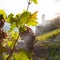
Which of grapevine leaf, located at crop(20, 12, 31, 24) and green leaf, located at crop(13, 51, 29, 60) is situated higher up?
grapevine leaf, located at crop(20, 12, 31, 24)

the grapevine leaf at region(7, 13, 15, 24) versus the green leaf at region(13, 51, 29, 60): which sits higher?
Result: the grapevine leaf at region(7, 13, 15, 24)

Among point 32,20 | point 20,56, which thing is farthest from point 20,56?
point 32,20

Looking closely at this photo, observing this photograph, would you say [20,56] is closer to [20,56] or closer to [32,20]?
[20,56]

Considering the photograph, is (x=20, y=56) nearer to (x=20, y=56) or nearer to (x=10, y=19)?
(x=20, y=56)

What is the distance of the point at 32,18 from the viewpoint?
0.73m

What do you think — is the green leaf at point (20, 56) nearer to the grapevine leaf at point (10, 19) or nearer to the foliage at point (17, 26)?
the foliage at point (17, 26)

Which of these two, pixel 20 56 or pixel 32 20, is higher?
pixel 32 20

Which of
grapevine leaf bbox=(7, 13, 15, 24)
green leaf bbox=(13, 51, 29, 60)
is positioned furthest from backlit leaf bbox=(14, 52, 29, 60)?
grapevine leaf bbox=(7, 13, 15, 24)

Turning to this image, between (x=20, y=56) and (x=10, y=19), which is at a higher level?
(x=10, y=19)

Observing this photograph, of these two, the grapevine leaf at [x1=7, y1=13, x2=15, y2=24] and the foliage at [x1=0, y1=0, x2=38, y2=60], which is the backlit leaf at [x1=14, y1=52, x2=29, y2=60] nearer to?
the foliage at [x1=0, y1=0, x2=38, y2=60]

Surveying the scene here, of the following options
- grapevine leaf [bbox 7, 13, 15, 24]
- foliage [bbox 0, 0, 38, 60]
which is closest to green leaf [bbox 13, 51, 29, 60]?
Answer: foliage [bbox 0, 0, 38, 60]

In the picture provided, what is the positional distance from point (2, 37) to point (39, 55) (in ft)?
37.9

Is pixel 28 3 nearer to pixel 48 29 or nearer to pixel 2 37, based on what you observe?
pixel 2 37

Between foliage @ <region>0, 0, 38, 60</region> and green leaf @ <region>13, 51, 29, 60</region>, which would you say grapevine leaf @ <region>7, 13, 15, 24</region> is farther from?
green leaf @ <region>13, 51, 29, 60</region>
